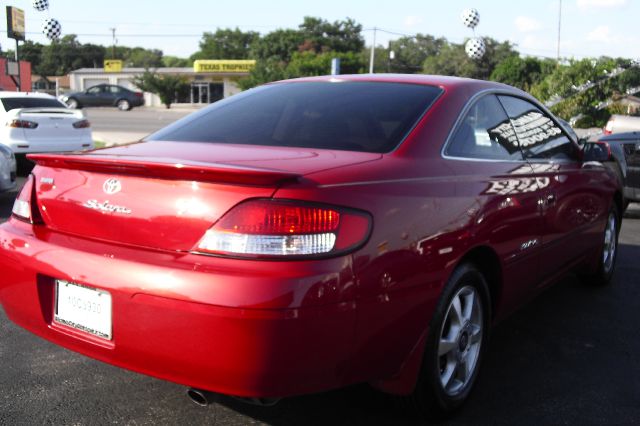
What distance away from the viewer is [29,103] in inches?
436

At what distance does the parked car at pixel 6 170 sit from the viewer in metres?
7.67

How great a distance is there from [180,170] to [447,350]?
54.2 inches

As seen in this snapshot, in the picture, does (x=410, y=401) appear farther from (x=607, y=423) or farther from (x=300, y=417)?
(x=607, y=423)

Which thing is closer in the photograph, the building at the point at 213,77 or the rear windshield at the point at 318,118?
the rear windshield at the point at 318,118

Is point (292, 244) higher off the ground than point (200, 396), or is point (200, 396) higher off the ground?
point (292, 244)

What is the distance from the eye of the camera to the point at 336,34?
83.5 meters

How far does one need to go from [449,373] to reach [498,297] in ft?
1.76

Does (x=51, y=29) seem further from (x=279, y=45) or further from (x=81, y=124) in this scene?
(x=279, y=45)

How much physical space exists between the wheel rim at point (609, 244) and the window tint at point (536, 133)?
1.16 metres

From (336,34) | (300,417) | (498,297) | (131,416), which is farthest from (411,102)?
(336,34)

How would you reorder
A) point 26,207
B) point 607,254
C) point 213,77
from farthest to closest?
point 213,77, point 607,254, point 26,207

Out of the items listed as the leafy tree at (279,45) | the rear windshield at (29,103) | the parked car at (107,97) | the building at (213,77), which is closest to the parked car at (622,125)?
the rear windshield at (29,103)

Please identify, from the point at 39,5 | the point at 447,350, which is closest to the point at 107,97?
the point at 39,5

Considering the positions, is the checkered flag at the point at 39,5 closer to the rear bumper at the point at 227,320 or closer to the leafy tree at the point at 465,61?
the rear bumper at the point at 227,320
